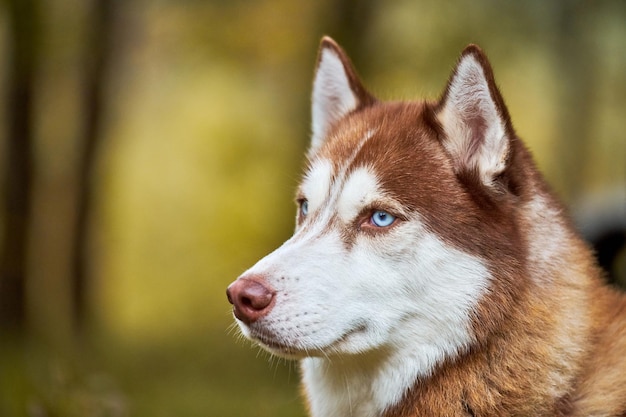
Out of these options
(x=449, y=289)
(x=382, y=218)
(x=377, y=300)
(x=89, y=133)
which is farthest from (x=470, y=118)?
(x=89, y=133)

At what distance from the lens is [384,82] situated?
1160 cm

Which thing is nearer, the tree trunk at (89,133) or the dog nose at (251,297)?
the dog nose at (251,297)

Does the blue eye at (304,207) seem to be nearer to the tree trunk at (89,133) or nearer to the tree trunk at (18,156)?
the tree trunk at (18,156)

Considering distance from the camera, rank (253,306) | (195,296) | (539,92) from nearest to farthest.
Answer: (253,306) → (539,92) → (195,296)

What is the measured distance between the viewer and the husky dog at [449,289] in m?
3.36

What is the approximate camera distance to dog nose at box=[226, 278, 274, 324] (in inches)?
128

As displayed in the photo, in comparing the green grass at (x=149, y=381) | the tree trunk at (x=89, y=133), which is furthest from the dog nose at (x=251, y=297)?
the tree trunk at (x=89, y=133)

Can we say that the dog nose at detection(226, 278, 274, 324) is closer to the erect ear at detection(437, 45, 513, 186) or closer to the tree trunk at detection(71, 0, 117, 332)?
the erect ear at detection(437, 45, 513, 186)

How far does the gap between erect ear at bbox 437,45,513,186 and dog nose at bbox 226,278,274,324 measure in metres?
1.01

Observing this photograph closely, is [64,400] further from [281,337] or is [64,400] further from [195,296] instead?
[195,296]

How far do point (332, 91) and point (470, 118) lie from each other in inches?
43.9

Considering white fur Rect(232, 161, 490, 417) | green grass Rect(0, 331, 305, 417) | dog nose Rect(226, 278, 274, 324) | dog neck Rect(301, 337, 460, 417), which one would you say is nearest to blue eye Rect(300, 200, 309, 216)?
white fur Rect(232, 161, 490, 417)

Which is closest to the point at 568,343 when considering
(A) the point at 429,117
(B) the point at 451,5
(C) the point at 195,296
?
(A) the point at 429,117

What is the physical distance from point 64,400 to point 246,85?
928cm
